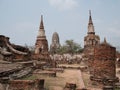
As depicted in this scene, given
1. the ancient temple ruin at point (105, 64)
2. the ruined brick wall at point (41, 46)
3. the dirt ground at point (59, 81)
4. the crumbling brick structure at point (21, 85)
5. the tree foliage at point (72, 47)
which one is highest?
the tree foliage at point (72, 47)

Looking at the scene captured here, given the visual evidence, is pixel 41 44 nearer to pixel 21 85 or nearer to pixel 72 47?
pixel 21 85

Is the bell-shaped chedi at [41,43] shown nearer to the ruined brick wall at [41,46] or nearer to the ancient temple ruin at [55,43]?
the ruined brick wall at [41,46]

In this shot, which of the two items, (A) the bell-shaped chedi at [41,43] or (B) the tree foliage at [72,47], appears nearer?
(A) the bell-shaped chedi at [41,43]

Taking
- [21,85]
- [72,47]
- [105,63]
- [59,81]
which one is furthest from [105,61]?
[72,47]

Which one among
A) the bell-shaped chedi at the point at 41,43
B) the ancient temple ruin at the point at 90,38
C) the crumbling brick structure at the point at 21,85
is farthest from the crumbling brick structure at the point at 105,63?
the bell-shaped chedi at the point at 41,43

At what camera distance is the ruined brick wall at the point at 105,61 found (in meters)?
13.3

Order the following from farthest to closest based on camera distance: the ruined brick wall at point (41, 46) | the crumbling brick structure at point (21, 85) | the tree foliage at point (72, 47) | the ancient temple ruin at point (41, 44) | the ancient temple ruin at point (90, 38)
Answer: the tree foliage at point (72, 47)
the ruined brick wall at point (41, 46)
the ancient temple ruin at point (41, 44)
the ancient temple ruin at point (90, 38)
the crumbling brick structure at point (21, 85)

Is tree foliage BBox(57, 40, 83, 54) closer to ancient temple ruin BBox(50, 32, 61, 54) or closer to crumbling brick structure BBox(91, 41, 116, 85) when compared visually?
ancient temple ruin BBox(50, 32, 61, 54)

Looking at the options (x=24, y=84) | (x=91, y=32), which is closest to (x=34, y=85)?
(x=24, y=84)

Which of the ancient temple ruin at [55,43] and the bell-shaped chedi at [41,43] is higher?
the ancient temple ruin at [55,43]

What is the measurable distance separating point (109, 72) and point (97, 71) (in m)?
0.66

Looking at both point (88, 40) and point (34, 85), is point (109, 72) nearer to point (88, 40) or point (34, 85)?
point (34, 85)

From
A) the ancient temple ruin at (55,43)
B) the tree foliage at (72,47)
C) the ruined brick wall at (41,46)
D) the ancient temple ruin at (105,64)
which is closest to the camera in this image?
the ancient temple ruin at (105,64)

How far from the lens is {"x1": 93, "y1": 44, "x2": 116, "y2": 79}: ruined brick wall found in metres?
13.3
